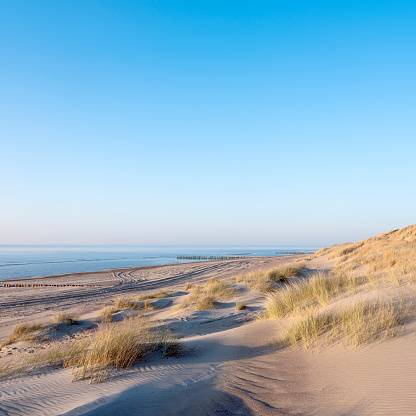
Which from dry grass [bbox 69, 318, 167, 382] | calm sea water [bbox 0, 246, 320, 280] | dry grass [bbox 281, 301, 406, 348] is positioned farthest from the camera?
calm sea water [bbox 0, 246, 320, 280]

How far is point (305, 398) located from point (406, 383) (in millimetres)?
1200

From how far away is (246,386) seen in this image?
168 inches

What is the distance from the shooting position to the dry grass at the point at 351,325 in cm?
518

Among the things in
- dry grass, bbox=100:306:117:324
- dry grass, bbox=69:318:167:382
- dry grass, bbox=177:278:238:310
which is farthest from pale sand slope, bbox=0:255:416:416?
dry grass, bbox=100:306:117:324

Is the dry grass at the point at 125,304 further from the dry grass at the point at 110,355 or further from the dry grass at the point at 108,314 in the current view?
the dry grass at the point at 110,355

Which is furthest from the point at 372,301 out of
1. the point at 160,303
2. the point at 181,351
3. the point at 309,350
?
the point at 160,303

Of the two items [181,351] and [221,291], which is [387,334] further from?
[221,291]

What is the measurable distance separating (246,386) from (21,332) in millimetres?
8215

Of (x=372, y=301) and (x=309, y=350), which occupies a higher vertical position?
(x=372, y=301)

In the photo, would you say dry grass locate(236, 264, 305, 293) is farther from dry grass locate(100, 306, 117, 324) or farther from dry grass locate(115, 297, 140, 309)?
dry grass locate(100, 306, 117, 324)

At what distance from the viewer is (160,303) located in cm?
1476

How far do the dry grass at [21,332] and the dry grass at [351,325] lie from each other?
7.66 m

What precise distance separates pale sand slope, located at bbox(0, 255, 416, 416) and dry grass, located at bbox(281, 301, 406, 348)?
0.74 feet

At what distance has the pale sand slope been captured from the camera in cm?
339
